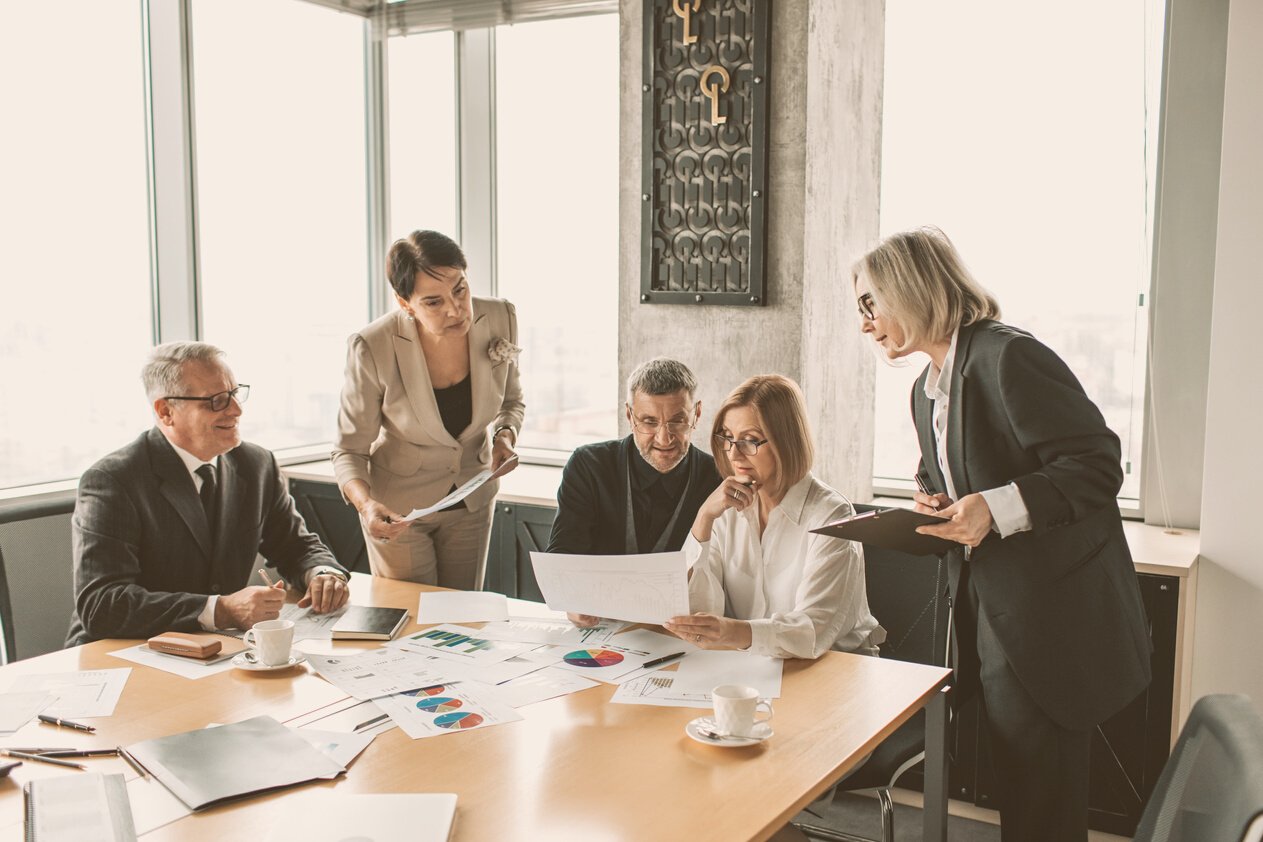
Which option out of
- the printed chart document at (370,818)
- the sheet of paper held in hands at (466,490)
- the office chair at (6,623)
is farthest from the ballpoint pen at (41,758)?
the office chair at (6,623)

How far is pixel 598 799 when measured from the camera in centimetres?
162

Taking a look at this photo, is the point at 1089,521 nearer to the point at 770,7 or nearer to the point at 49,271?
the point at 770,7

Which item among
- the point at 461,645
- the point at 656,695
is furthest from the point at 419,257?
the point at 656,695

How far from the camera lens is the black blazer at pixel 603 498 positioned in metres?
2.88

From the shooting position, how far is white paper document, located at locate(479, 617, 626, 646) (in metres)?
2.38

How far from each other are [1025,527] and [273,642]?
1469 millimetres

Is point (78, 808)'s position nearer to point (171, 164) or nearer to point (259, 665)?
point (259, 665)

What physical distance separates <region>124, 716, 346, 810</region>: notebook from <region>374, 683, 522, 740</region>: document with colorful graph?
18 cm

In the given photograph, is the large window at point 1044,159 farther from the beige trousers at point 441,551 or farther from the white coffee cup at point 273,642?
the white coffee cup at point 273,642

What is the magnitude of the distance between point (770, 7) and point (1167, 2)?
122 centimetres

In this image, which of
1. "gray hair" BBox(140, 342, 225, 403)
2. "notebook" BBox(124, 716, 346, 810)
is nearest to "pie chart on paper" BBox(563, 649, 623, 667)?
"notebook" BBox(124, 716, 346, 810)

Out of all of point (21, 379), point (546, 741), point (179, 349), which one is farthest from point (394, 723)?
point (21, 379)

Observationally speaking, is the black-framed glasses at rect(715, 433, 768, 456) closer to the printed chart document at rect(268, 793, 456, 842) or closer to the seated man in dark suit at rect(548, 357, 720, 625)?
the seated man in dark suit at rect(548, 357, 720, 625)

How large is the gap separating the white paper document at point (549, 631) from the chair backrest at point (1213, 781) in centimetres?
127
